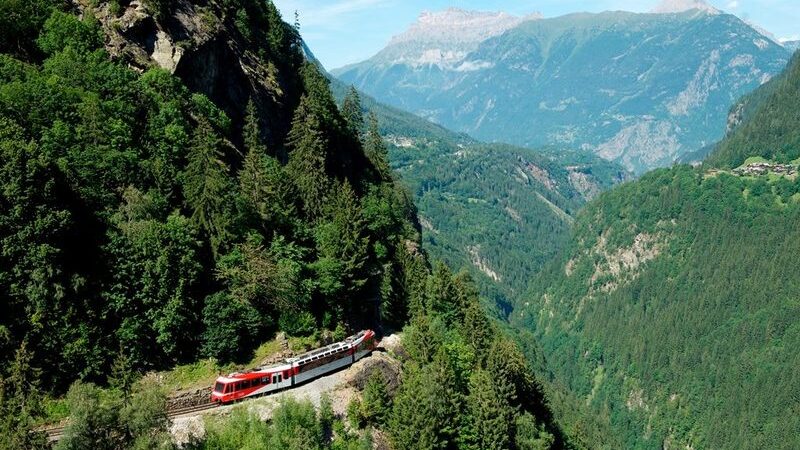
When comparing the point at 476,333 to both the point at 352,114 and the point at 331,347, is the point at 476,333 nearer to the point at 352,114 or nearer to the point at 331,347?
the point at 331,347

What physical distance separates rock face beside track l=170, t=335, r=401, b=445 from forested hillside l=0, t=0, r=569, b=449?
1.57 metres

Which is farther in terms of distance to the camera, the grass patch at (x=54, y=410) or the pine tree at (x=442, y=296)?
the pine tree at (x=442, y=296)

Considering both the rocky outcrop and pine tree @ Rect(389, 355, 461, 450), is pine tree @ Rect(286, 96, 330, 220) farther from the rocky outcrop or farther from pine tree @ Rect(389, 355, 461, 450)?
pine tree @ Rect(389, 355, 461, 450)

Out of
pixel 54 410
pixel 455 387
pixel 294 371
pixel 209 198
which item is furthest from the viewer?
pixel 455 387

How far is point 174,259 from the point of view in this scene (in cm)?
5506

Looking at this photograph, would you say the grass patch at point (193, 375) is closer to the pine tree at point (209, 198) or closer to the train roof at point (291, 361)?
the train roof at point (291, 361)

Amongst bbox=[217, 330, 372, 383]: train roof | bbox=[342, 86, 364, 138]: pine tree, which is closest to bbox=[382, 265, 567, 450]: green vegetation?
bbox=[217, 330, 372, 383]: train roof

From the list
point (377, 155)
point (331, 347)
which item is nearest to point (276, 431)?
point (331, 347)

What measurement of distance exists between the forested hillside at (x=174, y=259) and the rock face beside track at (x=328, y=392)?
1.57 metres

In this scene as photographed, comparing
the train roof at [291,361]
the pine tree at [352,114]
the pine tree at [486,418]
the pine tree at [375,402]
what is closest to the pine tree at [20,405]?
the train roof at [291,361]

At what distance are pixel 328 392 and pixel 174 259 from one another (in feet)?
60.5

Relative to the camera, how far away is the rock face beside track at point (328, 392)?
162 ft

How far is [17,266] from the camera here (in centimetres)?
4641

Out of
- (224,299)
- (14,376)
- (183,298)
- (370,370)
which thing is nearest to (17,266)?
(14,376)
